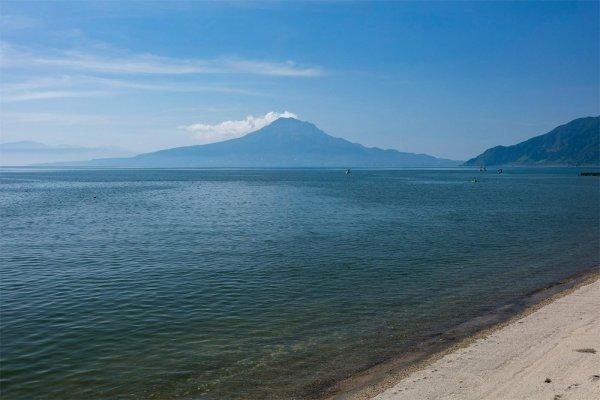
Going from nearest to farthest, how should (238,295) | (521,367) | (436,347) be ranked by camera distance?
(521,367) < (436,347) < (238,295)

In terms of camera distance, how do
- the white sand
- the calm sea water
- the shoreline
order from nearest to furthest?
the white sand < the shoreline < the calm sea water

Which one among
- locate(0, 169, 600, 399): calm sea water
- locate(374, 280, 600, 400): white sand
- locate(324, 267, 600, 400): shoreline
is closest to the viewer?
locate(374, 280, 600, 400): white sand

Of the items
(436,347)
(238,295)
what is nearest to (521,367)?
(436,347)

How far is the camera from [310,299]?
27.8m

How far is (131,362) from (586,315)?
22.0 meters

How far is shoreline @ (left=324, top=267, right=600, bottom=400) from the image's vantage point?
54.8 feet

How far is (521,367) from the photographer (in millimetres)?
16875

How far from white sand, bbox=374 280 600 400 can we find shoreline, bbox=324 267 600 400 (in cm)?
54

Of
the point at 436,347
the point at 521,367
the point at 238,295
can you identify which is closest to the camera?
the point at 521,367

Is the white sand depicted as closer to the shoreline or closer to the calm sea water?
the shoreline

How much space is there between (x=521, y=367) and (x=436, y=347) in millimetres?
4267

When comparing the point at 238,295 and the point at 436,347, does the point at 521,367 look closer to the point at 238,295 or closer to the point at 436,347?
the point at 436,347

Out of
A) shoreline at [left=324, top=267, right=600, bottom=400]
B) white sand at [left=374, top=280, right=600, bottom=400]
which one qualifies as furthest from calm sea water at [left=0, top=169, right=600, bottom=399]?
white sand at [left=374, top=280, right=600, bottom=400]

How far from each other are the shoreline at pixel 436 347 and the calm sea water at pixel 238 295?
2.53 feet
